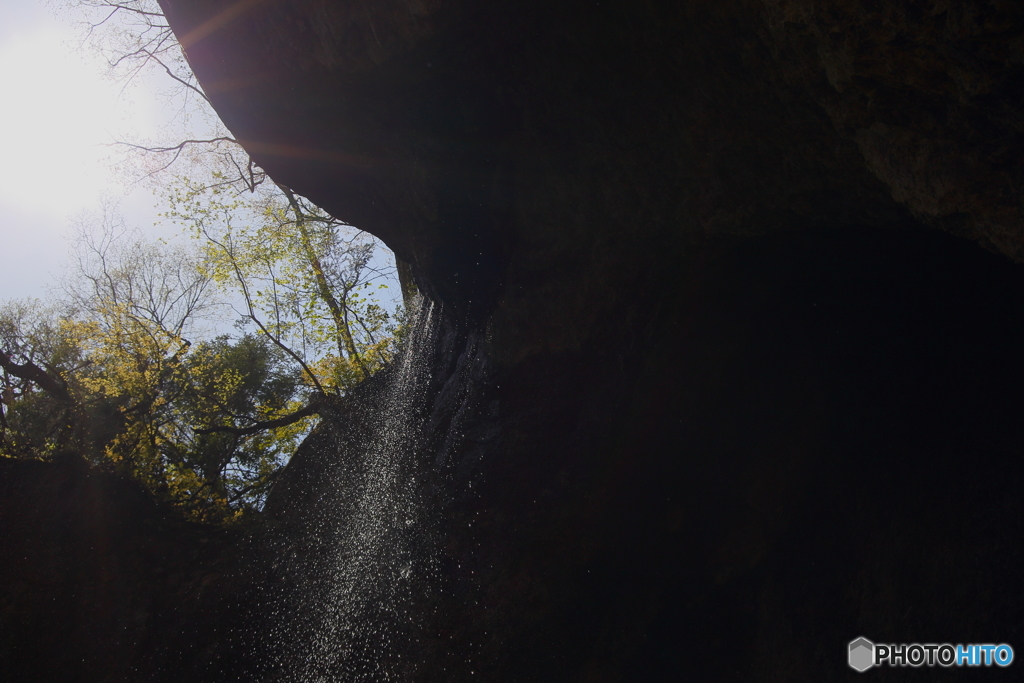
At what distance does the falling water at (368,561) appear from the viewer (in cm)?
569

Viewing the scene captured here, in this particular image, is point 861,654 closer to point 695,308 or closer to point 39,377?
point 695,308

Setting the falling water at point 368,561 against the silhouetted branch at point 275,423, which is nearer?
the falling water at point 368,561

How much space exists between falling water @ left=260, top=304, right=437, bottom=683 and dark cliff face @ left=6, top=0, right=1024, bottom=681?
11.4 inches

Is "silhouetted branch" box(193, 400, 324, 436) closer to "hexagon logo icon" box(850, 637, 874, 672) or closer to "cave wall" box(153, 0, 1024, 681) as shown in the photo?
"cave wall" box(153, 0, 1024, 681)

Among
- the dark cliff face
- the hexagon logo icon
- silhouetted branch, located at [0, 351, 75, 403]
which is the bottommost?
the hexagon logo icon

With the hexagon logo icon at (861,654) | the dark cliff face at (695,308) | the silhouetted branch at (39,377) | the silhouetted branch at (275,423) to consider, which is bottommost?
the hexagon logo icon at (861,654)

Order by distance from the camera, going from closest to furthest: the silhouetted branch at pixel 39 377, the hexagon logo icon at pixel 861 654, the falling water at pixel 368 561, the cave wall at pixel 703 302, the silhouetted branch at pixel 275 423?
the cave wall at pixel 703 302, the hexagon logo icon at pixel 861 654, the falling water at pixel 368 561, the silhouetted branch at pixel 39 377, the silhouetted branch at pixel 275 423

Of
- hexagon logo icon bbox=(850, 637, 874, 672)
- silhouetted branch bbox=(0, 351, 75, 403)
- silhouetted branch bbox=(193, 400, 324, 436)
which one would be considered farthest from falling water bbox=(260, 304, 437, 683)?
silhouetted branch bbox=(0, 351, 75, 403)

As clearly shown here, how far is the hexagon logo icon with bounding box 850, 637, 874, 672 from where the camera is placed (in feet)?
11.4

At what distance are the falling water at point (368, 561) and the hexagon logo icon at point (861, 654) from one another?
3.62 m

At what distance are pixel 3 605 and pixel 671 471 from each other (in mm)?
7386

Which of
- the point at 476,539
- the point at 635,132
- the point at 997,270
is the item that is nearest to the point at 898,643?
the point at 997,270

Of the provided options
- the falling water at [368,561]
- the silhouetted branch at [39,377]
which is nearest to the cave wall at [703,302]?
the falling water at [368,561]

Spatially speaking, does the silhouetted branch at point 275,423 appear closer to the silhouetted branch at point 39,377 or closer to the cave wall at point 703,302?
the silhouetted branch at point 39,377
